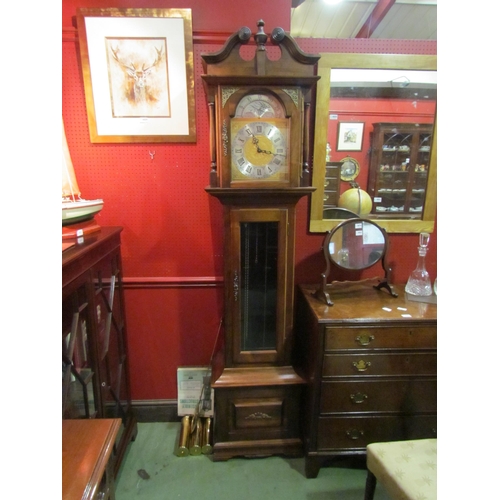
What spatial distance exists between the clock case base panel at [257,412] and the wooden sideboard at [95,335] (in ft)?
1.62

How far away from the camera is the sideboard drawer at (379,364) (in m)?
1.43

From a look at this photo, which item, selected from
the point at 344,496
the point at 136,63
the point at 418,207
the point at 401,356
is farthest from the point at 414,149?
the point at 344,496

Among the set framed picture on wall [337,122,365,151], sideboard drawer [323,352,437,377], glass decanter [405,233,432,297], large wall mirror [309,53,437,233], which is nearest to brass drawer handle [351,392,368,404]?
sideboard drawer [323,352,437,377]

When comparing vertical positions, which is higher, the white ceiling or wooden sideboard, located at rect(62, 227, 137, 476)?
the white ceiling

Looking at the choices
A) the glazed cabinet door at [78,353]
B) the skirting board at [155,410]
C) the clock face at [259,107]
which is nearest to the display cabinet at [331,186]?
the clock face at [259,107]

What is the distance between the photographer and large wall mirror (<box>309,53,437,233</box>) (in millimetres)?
1573

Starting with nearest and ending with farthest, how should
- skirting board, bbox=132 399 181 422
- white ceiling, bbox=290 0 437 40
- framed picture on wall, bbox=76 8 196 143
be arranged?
framed picture on wall, bbox=76 8 196 143
skirting board, bbox=132 399 181 422
white ceiling, bbox=290 0 437 40

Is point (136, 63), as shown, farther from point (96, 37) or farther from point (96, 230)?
point (96, 230)

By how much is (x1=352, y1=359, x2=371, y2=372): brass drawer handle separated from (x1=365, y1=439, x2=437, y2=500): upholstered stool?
32 centimetres

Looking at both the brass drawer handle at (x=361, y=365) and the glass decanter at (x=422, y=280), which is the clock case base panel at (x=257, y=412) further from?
the glass decanter at (x=422, y=280)

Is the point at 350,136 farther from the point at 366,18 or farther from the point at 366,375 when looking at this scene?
the point at 366,18

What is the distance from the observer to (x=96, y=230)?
138 cm

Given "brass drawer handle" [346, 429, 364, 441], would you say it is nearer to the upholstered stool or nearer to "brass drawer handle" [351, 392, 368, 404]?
"brass drawer handle" [351, 392, 368, 404]
